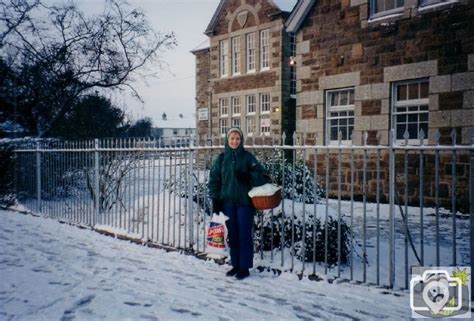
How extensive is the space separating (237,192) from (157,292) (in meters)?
1.56

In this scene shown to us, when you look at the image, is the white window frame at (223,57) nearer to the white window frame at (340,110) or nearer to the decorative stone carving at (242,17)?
the decorative stone carving at (242,17)

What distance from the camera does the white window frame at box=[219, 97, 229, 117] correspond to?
21.5 meters

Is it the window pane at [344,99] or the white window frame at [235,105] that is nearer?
the window pane at [344,99]

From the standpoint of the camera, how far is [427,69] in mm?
10211

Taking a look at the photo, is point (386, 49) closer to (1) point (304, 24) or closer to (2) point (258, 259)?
(1) point (304, 24)

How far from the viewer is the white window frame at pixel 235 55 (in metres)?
20.7

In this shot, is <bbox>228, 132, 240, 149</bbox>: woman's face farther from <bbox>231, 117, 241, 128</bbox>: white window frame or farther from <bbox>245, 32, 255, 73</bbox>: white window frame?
<bbox>231, 117, 241, 128</bbox>: white window frame

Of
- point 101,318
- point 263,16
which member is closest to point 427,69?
point 101,318

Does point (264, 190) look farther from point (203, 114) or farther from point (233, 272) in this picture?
point (203, 114)

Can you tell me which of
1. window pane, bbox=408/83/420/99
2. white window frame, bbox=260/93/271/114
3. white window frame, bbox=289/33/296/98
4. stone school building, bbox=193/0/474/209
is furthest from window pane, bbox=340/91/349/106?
white window frame, bbox=260/93/271/114

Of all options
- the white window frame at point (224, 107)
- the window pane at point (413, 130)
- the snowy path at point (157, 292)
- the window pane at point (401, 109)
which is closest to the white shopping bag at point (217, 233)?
the snowy path at point (157, 292)

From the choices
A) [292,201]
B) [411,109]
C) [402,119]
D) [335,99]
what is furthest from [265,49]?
[292,201]

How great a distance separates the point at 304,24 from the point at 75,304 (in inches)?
431

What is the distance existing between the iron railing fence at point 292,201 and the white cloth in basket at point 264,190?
34cm
